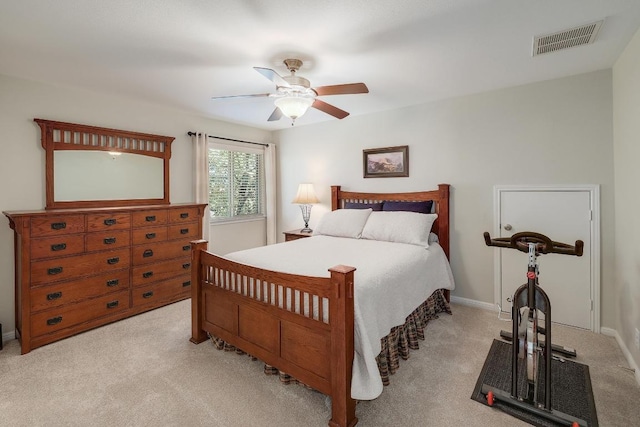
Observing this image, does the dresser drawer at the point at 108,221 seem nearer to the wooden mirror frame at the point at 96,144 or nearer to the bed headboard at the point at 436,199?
the wooden mirror frame at the point at 96,144

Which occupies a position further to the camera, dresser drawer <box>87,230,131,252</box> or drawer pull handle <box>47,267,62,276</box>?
dresser drawer <box>87,230,131,252</box>

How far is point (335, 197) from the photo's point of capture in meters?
4.68

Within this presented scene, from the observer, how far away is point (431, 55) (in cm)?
255

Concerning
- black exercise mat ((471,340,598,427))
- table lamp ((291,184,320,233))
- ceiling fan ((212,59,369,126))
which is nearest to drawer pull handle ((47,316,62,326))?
ceiling fan ((212,59,369,126))

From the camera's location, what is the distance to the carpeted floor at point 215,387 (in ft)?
6.25

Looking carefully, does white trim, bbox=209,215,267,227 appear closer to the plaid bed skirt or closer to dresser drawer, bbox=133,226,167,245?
dresser drawer, bbox=133,226,167,245

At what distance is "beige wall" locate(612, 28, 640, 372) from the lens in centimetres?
228

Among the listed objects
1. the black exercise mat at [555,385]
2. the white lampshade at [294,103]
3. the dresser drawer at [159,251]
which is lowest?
the black exercise mat at [555,385]

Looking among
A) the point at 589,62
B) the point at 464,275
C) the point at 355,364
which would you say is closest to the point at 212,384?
the point at 355,364

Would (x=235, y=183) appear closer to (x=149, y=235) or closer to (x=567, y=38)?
(x=149, y=235)

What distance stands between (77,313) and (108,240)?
73 centimetres

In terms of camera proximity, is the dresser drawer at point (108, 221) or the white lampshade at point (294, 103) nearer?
the white lampshade at point (294, 103)

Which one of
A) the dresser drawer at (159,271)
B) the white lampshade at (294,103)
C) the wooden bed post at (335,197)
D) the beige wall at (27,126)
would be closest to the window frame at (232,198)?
the dresser drawer at (159,271)

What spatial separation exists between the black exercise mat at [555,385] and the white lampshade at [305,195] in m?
2.98
